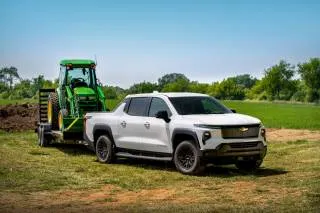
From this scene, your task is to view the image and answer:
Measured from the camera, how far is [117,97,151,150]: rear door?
50.4 feet

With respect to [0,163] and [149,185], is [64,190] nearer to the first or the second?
[149,185]

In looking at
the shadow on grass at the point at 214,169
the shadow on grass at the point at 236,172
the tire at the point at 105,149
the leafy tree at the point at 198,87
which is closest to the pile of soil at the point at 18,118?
the tire at the point at 105,149

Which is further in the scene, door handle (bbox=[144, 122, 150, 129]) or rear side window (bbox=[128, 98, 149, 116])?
rear side window (bbox=[128, 98, 149, 116])

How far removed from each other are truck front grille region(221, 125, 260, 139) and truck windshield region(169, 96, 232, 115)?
46.2 inches

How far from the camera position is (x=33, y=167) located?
15242 millimetres

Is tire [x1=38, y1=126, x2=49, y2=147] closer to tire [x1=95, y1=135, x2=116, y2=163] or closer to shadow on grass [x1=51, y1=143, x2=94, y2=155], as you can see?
shadow on grass [x1=51, y1=143, x2=94, y2=155]

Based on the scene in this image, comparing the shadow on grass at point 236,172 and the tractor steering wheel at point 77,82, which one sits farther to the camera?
the tractor steering wheel at point 77,82

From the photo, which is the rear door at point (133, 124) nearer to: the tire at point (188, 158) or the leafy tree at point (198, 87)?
the tire at point (188, 158)

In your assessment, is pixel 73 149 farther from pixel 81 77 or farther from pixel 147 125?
pixel 147 125

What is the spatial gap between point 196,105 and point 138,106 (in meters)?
1.66

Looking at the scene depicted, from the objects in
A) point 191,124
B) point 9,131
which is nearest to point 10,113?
point 9,131

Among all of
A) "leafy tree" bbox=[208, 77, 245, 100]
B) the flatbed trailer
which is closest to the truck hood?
the flatbed trailer

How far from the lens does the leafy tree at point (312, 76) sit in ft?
384

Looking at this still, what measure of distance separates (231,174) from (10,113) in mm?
29886
